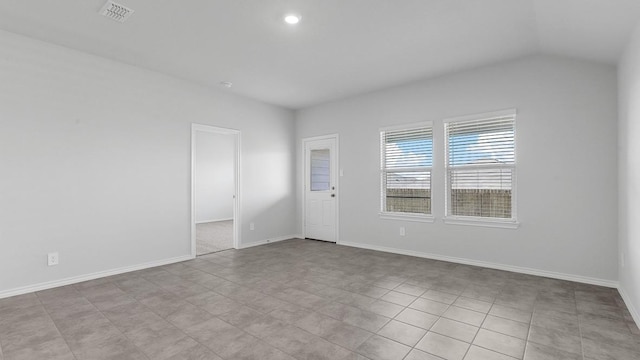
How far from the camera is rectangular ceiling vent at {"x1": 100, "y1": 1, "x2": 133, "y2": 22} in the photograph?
8.81ft

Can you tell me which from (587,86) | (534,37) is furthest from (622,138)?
(534,37)

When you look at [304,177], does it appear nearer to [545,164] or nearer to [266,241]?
[266,241]

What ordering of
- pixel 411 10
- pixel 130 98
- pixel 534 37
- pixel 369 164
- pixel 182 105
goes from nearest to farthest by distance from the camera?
pixel 411 10 < pixel 534 37 < pixel 130 98 < pixel 182 105 < pixel 369 164

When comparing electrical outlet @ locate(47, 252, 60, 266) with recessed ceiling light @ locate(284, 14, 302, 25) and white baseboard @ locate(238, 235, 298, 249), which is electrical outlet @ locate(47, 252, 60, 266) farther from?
recessed ceiling light @ locate(284, 14, 302, 25)

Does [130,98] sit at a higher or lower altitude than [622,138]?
higher

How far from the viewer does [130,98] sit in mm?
4059

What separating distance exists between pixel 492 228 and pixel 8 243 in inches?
223

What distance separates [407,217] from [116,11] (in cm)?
445

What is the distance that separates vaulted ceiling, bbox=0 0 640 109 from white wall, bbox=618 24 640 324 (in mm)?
297

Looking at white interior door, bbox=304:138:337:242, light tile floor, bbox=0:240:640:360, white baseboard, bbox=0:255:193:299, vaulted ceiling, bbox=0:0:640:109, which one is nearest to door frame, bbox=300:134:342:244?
white interior door, bbox=304:138:337:242

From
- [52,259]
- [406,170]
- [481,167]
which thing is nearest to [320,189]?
[406,170]

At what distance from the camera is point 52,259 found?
3420mm

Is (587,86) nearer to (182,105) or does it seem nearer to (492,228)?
(492,228)

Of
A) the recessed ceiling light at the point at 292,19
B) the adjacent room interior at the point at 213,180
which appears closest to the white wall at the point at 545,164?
the recessed ceiling light at the point at 292,19
